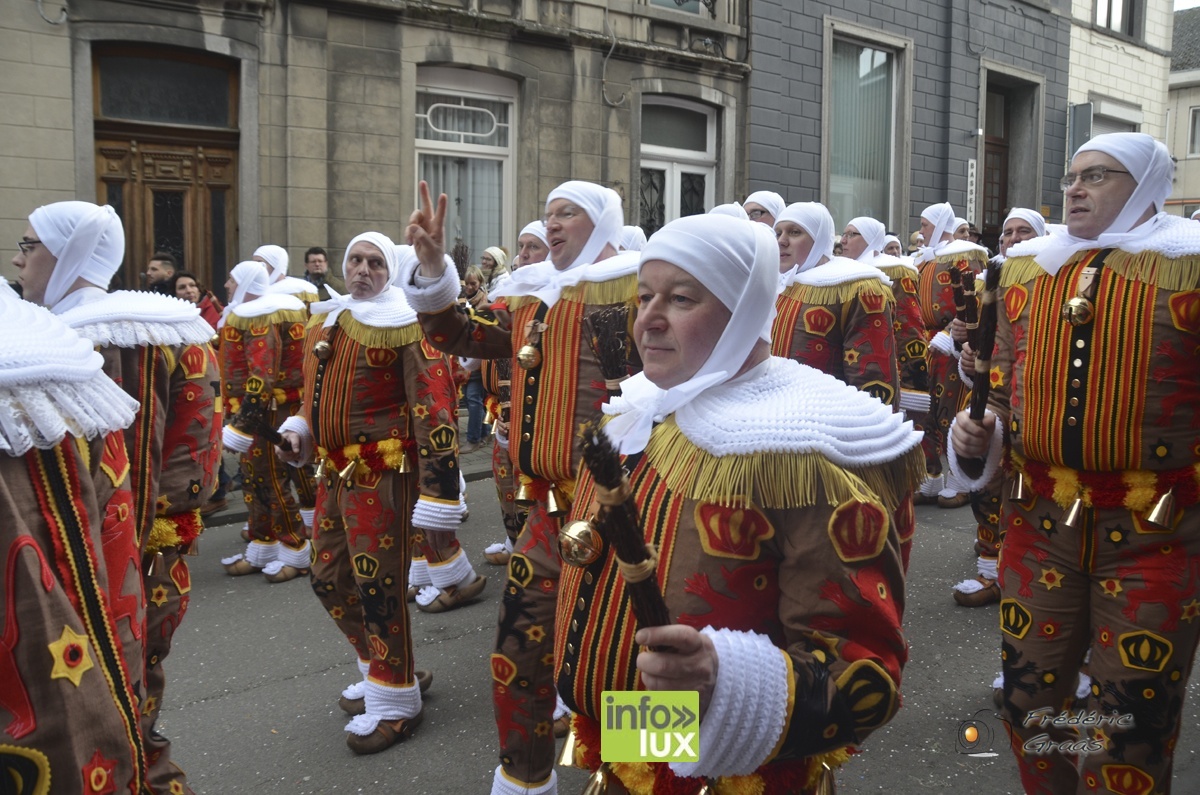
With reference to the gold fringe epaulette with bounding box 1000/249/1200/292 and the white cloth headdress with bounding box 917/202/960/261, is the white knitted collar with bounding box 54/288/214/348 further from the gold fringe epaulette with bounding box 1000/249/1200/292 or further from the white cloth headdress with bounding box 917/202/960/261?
the white cloth headdress with bounding box 917/202/960/261

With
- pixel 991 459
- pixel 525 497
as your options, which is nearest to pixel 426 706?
pixel 525 497

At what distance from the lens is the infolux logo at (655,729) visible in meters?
1.69

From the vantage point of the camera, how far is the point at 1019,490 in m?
3.32

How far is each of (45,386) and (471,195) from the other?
40.2 ft

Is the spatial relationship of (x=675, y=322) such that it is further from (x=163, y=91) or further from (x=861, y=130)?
(x=861, y=130)

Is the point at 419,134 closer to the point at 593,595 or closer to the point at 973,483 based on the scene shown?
the point at 973,483

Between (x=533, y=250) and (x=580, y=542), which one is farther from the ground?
(x=533, y=250)

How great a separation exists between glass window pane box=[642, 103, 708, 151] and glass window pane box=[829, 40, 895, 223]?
9.56 ft

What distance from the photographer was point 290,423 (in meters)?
4.76

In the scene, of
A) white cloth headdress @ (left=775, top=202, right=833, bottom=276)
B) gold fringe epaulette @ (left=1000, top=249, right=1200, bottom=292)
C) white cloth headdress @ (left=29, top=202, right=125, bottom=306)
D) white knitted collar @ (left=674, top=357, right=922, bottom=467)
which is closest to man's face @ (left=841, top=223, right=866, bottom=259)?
white cloth headdress @ (left=775, top=202, right=833, bottom=276)

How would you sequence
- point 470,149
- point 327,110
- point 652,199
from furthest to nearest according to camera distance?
point 652,199 < point 470,149 < point 327,110

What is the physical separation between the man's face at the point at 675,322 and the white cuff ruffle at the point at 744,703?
582 millimetres

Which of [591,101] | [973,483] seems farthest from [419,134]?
[973,483]

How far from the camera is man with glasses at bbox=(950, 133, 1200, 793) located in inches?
117
